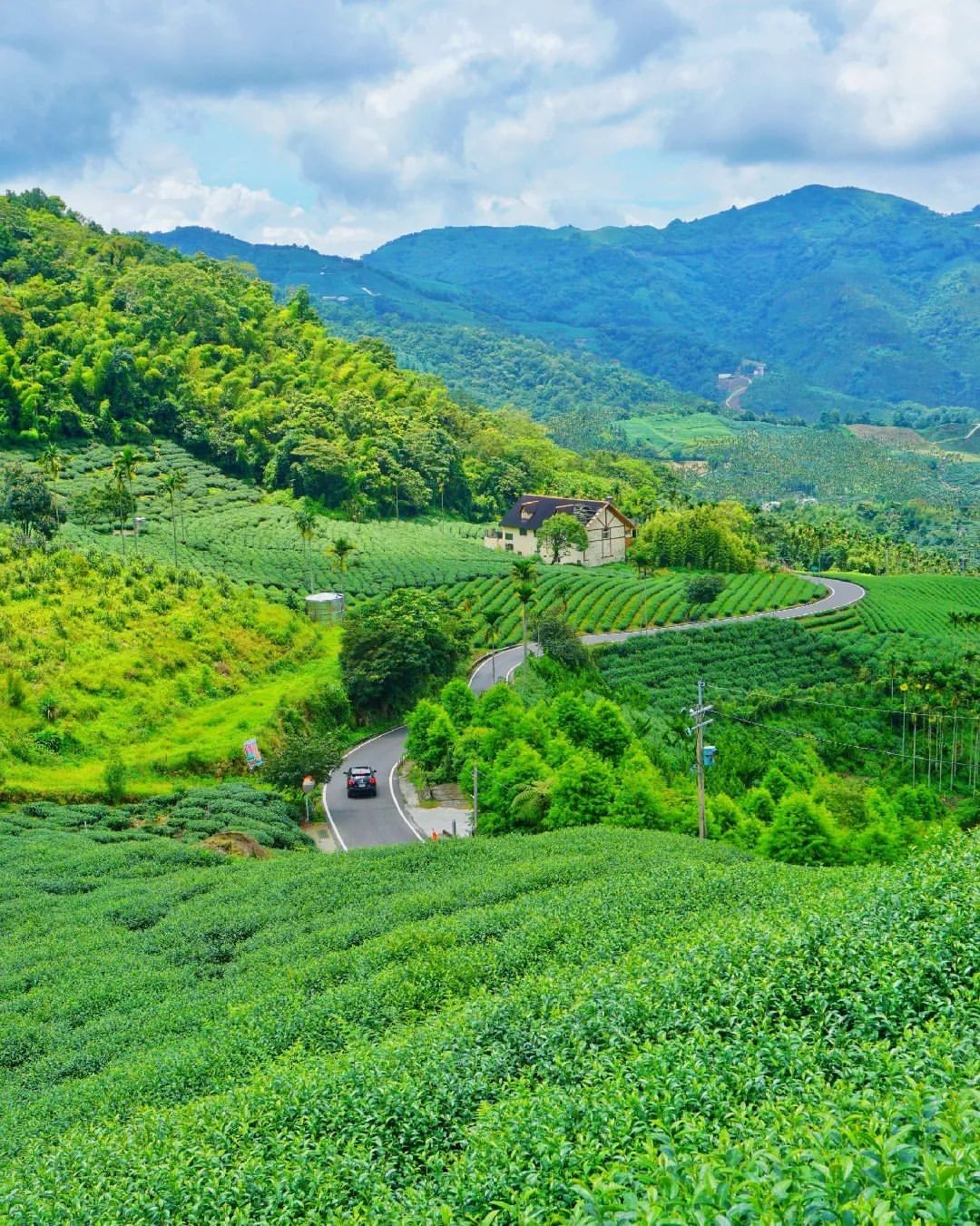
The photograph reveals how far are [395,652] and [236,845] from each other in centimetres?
1673

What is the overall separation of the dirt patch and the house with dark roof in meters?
52.8

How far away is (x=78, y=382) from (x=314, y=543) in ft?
89.5

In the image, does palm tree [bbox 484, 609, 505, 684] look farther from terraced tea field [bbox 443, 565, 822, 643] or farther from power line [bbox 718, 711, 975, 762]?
power line [bbox 718, 711, 975, 762]

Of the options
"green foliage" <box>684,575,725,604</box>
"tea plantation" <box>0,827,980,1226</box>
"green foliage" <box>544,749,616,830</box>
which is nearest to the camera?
"tea plantation" <box>0,827,980,1226</box>

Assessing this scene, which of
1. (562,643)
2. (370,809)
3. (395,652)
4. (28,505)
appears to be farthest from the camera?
(28,505)

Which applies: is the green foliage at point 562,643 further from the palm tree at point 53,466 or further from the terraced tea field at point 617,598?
the palm tree at point 53,466

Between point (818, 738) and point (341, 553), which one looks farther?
point (341, 553)

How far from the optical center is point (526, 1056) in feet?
41.6

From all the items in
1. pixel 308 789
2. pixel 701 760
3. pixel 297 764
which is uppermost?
pixel 701 760

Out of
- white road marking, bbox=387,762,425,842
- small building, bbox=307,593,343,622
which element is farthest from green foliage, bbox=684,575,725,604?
white road marking, bbox=387,762,425,842

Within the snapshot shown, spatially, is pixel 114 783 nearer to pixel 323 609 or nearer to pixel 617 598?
pixel 323 609

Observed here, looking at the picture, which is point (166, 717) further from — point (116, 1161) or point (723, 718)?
point (116, 1161)

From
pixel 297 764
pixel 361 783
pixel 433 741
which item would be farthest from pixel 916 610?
pixel 297 764

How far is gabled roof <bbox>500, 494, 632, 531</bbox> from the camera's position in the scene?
279 ft
